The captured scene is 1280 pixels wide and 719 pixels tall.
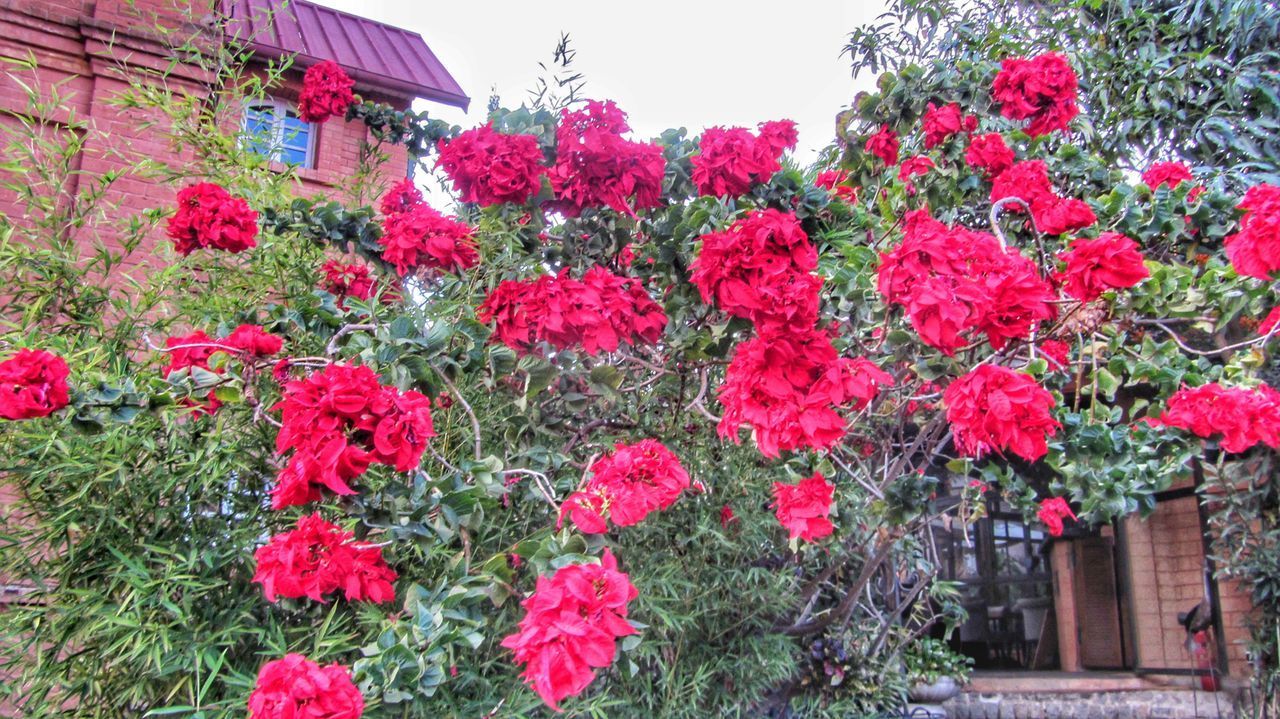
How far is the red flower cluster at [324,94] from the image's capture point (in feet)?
8.64

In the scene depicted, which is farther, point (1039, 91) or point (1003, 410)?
point (1039, 91)

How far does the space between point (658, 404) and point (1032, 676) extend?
520 centimetres

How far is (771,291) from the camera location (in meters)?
1.46

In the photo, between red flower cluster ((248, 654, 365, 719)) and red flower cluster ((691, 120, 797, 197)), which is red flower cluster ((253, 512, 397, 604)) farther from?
red flower cluster ((691, 120, 797, 197))

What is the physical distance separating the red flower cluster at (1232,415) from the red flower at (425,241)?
178 cm

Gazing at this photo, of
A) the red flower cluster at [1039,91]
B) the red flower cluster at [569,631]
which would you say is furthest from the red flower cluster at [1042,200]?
the red flower cluster at [569,631]

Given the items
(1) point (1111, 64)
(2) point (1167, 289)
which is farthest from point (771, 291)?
(1) point (1111, 64)

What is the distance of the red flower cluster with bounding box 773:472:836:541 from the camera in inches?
73.2

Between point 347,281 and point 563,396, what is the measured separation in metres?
0.75

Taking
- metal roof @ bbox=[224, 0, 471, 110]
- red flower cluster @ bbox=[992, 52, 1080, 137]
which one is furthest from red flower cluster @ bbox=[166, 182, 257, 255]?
metal roof @ bbox=[224, 0, 471, 110]

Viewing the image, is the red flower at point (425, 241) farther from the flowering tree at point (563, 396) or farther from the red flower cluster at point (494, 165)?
the red flower cluster at point (494, 165)

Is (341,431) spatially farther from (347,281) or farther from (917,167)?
(917,167)

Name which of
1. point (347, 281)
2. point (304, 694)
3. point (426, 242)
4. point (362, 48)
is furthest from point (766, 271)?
point (362, 48)

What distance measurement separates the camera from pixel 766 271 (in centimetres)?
150
